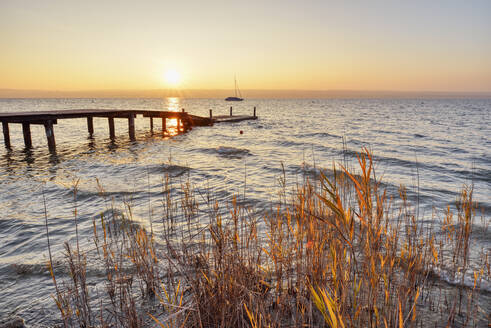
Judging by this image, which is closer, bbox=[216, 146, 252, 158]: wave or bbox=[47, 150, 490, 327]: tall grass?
bbox=[47, 150, 490, 327]: tall grass

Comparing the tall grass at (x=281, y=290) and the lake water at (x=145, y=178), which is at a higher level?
the tall grass at (x=281, y=290)

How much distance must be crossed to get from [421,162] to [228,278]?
13.9 m

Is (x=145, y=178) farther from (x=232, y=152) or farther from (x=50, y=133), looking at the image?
(x=50, y=133)

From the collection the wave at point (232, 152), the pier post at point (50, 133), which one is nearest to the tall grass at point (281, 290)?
the wave at point (232, 152)

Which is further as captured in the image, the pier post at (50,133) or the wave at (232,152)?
the pier post at (50,133)

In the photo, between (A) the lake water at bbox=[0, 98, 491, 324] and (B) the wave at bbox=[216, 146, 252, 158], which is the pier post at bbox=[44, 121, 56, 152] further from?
(B) the wave at bbox=[216, 146, 252, 158]

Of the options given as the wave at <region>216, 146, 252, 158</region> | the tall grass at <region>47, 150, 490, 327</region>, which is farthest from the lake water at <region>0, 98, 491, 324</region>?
the tall grass at <region>47, 150, 490, 327</region>

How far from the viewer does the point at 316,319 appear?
9.26 ft

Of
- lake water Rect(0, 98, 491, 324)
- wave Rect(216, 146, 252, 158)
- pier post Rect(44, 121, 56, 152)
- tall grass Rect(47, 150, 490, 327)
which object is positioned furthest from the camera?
pier post Rect(44, 121, 56, 152)

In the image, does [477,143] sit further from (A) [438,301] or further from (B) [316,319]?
(B) [316,319]

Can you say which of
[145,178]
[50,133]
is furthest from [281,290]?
[50,133]

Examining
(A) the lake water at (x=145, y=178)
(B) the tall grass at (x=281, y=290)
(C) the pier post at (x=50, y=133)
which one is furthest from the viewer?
(C) the pier post at (x=50, y=133)

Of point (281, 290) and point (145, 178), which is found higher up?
point (281, 290)

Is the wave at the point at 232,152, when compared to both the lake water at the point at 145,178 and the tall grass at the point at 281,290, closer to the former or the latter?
the lake water at the point at 145,178
